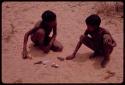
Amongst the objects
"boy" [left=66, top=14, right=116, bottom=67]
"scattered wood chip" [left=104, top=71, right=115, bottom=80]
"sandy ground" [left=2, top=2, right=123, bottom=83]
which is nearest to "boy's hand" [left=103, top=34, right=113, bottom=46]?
"boy" [left=66, top=14, right=116, bottom=67]

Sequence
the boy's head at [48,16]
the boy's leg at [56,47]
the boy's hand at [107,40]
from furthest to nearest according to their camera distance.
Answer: the boy's leg at [56,47], the boy's head at [48,16], the boy's hand at [107,40]

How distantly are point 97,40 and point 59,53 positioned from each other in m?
0.65

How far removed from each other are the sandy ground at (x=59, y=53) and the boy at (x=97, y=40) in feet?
0.45

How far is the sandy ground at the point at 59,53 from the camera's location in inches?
211

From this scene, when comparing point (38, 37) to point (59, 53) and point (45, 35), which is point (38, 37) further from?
point (59, 53)

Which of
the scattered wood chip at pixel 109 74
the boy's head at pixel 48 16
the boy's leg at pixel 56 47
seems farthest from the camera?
the boy's leg at pixel 56 47

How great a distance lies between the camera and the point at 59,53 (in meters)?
6.05

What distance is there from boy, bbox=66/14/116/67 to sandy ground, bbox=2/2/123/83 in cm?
14

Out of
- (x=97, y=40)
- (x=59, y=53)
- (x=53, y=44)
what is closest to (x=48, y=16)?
(x=53, y=44)

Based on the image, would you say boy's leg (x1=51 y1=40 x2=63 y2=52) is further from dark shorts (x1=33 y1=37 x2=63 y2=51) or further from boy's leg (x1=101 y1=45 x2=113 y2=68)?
boy's leg (x1=101 y1=45 x2=113 y2=68)

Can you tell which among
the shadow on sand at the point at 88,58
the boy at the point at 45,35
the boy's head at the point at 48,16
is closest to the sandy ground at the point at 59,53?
the shadow on sand at the point at 88,58

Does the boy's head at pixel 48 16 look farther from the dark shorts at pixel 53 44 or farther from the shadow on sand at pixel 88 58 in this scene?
the shadow on sand at pixel 88 58

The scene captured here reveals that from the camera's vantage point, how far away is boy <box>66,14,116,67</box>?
18.5 feet

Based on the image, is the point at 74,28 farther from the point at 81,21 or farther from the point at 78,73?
the point at 78,73
